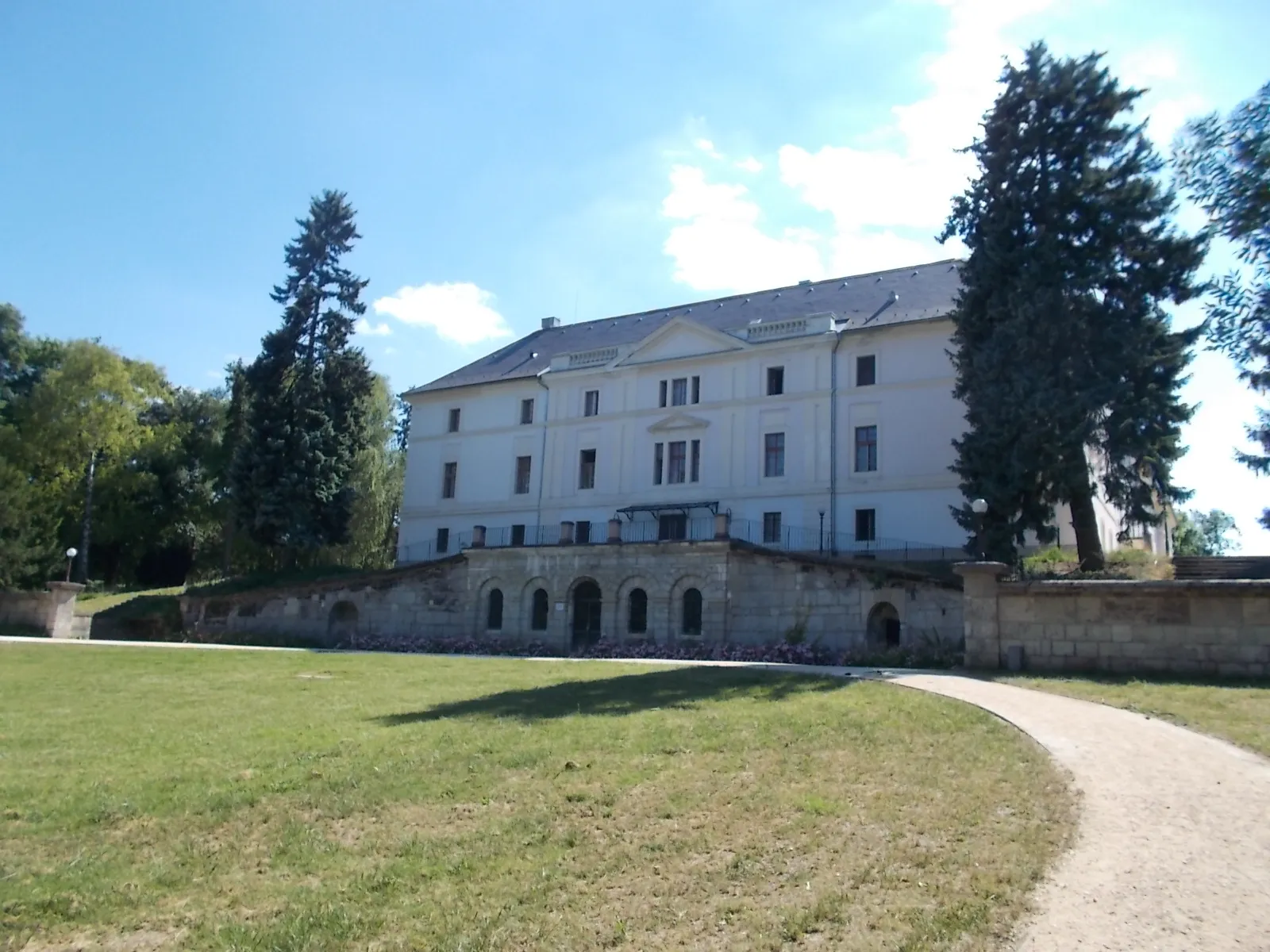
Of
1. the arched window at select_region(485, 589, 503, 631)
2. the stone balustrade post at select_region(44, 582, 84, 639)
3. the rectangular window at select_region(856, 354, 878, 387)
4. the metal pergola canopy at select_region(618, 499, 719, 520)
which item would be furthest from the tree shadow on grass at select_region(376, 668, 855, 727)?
the stone balustrade post at select_region(44, 582, 84, 639)

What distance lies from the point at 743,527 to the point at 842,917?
32.3 meters

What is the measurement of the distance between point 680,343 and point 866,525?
1185 centimetres

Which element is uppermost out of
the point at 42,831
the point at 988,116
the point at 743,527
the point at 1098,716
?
the point at 988,116

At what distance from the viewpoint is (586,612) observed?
110 ft

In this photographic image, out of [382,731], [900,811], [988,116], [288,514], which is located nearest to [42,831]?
[382,731]

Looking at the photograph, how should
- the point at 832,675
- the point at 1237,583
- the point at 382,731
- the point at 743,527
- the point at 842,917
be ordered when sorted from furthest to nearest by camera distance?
the point at 743,527, the point at 832,675, the point at 1237,583, the point at 382,731, the point at 842,917

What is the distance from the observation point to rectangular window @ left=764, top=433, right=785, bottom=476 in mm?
37812

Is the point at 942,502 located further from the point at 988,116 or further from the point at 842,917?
the point at 842,917

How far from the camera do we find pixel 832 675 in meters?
16.8

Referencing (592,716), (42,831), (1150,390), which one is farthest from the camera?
(1150,390)

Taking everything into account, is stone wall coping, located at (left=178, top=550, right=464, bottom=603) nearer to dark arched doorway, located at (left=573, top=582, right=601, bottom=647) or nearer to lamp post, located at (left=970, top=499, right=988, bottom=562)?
dark arched doorway, located at (left=573, top=582, right=601, bottom=647)

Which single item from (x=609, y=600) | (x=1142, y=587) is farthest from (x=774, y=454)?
(x=1142, y=587)

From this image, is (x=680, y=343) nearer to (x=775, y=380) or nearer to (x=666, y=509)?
(x=775, y=380)

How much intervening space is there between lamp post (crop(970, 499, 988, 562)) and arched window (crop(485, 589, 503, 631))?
17265 millimetres
